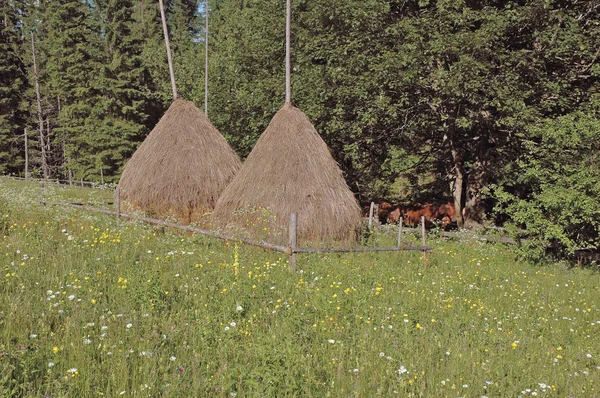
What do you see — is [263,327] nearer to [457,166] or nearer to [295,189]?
[295,189]

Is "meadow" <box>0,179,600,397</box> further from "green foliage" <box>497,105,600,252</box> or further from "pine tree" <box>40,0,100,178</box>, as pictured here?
"pine tree" <box>40,0,100,178</box>

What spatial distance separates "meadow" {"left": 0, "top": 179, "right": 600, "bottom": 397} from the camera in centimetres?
358

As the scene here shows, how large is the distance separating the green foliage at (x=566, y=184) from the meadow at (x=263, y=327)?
2.30 metres

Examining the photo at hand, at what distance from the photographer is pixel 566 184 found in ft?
33.8

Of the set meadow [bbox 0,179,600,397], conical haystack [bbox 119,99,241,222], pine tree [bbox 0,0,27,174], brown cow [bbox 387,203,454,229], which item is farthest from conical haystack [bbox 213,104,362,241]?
pine tree [bbox 0,0,27,174]

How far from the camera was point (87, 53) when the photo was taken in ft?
112

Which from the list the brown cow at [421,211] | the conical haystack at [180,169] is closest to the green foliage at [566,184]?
the conical haystack at [180,169]

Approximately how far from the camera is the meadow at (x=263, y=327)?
141 inches

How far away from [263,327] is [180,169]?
27.5 feet

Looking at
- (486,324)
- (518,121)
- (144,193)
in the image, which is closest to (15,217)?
(144,193)

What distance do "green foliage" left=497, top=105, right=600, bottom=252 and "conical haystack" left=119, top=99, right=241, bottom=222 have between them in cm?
807

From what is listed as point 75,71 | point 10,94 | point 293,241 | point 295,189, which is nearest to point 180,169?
point 295,189

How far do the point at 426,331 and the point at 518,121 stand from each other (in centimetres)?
904

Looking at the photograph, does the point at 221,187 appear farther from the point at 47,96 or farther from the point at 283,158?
the point at 47,96
